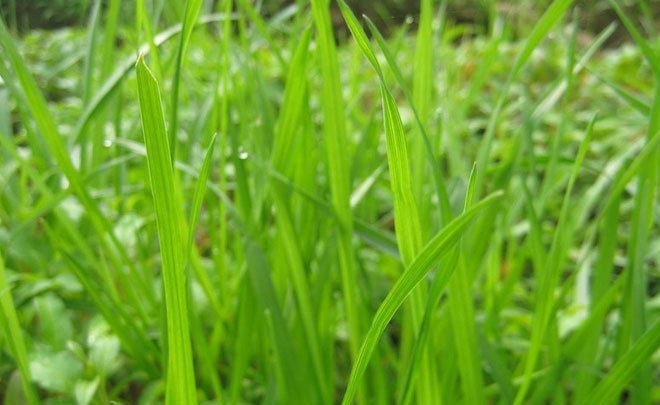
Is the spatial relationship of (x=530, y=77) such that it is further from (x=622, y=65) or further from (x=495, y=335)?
(x=495, y=335)

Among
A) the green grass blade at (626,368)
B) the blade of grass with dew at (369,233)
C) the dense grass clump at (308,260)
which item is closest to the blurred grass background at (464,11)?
the dense grass clump at (308,260)

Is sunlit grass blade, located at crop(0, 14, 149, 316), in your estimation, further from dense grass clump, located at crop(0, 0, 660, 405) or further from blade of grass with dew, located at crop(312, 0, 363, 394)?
blade of grass with dew, located at crop(312, 0, 363, 394)

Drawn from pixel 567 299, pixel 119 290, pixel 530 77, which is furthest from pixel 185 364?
pixel 530 77

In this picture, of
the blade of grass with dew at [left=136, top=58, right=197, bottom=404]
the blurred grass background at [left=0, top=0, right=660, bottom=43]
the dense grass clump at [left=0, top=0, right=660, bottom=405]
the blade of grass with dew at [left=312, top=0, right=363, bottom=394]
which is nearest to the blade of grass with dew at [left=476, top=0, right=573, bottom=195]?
the dense grass clump at [left=0, top=0, right=660, bottom=405]

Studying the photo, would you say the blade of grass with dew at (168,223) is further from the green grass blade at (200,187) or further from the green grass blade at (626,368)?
the green grass blade at (626,368)

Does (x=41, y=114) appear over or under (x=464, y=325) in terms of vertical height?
over

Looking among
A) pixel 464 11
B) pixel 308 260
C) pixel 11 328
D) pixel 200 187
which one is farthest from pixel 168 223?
pixel 464 11

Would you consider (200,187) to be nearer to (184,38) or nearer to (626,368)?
(184,38)

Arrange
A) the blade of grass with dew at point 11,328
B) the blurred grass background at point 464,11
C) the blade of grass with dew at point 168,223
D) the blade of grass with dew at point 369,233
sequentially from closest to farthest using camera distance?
the blade of grass with dew at point 168,223, the blade of grass with dew at point 11,328, the blade of grass with dew at point 369,233, the blurred grass background at point 464,11
